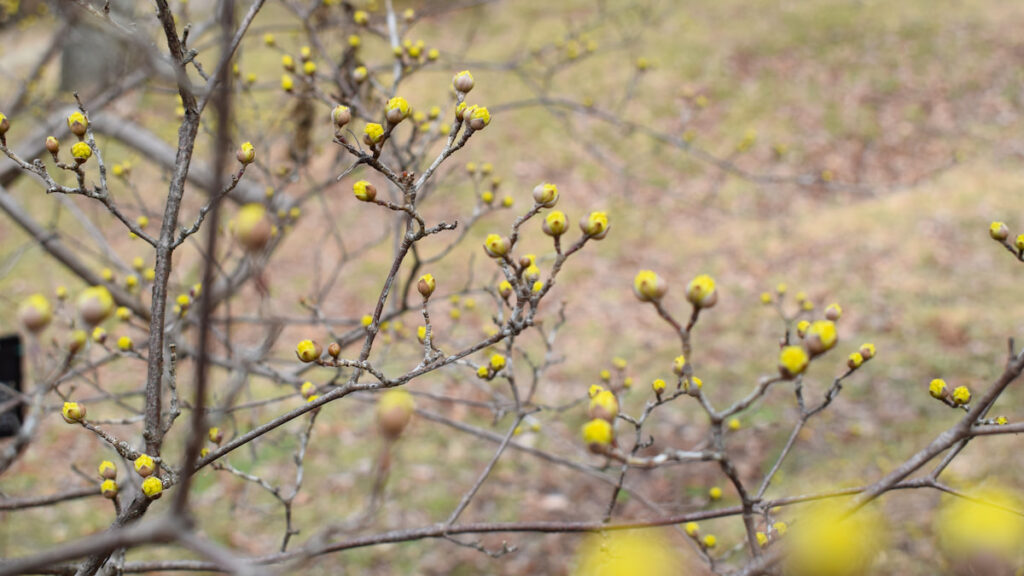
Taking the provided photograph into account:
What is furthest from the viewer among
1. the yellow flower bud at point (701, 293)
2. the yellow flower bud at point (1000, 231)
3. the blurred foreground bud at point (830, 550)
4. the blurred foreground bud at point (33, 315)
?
the yellow flower bud at point (1000, 231)

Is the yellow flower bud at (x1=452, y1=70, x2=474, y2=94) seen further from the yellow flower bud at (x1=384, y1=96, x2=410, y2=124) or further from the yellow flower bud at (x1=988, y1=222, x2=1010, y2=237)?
Result: the yellow flower bud at (x1=988, y1=222, x2=1010, y2=237)

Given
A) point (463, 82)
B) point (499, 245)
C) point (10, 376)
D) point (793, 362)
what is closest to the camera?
point (793, 362)

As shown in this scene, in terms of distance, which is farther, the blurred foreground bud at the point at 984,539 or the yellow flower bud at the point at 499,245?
the yellow flower bud at the point at 499,245

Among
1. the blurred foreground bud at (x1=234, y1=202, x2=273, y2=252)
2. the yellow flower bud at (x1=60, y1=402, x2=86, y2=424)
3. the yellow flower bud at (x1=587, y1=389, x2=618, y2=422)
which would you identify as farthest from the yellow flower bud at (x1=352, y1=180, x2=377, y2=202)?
the yellow flower bud at (x1=60, y1=402, x2=86, y2=424)

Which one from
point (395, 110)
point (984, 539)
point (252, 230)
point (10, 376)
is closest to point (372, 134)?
point (395, 110)

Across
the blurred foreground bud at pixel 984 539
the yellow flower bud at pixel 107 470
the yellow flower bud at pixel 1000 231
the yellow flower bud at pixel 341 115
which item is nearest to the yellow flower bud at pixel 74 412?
the yellow flower bud at pixel 107 470

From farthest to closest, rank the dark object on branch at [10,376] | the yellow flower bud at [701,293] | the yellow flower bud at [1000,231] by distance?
the dark object on branch at [10,376]
the yellow flower bud at [1000,231]
the yellow flower bud at [701,293]

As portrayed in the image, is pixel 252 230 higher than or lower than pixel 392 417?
higher

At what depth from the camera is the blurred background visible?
4.05 metres

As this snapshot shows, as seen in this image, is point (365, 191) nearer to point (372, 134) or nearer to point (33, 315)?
point (372, 134)

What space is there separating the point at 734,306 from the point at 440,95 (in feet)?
24.8

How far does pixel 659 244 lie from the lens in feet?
27.1

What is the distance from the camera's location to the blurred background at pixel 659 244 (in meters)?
4.05

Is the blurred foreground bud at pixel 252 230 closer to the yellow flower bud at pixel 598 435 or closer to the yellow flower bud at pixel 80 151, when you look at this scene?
the yellow flower bud at pixel 598 435
